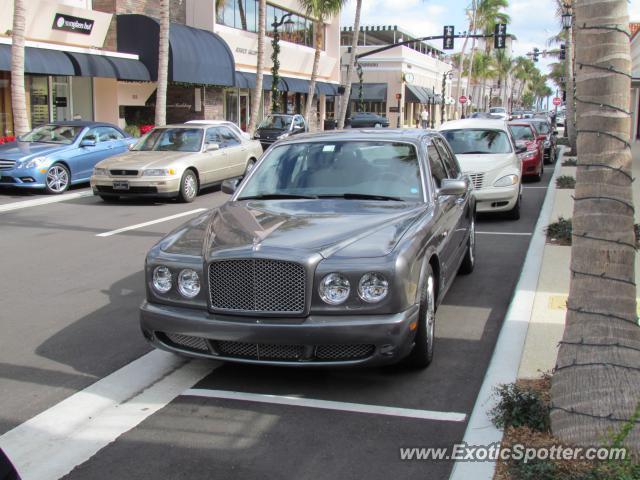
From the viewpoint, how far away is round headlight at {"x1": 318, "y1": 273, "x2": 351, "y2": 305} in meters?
4.49

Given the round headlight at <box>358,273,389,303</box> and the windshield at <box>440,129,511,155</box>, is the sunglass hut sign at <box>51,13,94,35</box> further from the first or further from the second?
the round headlight at <box>358,273,389,303</box>

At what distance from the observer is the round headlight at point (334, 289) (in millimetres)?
4488

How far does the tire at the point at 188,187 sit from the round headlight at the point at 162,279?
32.0ft

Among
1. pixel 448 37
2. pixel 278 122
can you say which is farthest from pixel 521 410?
pixel 448 37

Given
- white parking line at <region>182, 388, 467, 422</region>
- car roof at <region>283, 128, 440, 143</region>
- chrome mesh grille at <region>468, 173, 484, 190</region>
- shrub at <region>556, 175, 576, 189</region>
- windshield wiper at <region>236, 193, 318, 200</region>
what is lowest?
white parking line at <region>182, 388, 467, 422</region>

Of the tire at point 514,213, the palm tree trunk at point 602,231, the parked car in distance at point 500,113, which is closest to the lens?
the palm tree trunk at point 602,231

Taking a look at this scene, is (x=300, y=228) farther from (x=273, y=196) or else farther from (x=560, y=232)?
(x=560, y=232)

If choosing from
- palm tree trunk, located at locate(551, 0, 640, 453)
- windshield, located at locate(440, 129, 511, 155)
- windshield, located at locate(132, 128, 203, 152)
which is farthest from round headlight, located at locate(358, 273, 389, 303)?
windshield, located at locate(132, 128, 203, 152)

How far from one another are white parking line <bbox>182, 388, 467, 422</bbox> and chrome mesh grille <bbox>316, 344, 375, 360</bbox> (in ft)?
1.00

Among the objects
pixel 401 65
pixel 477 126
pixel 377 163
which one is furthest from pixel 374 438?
pixel 401 65

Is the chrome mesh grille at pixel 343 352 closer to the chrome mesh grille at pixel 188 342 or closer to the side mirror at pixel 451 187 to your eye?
the chrome mesh grille at pixel 188 342

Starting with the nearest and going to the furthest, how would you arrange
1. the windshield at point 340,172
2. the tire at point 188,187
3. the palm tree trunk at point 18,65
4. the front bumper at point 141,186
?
the windshield at point 340,172, the front bumper at point 141,186, the tire at point 188,187, the palm tree trunk at point 18,65

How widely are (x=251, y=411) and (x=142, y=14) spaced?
2570cm

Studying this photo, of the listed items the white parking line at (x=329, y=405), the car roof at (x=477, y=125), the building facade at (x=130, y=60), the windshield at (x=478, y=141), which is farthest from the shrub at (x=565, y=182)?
the building facade at (x=130, y=60)
